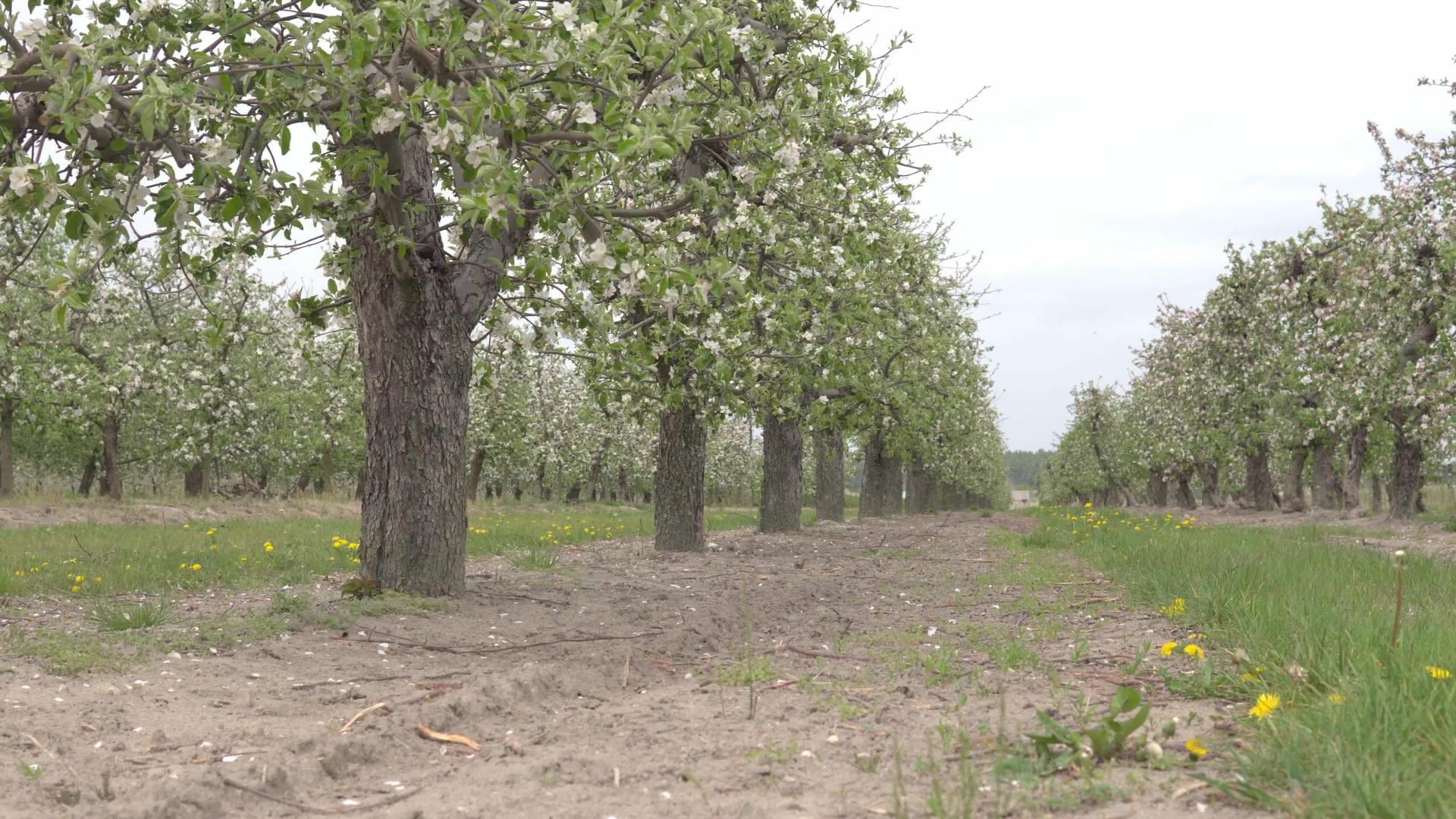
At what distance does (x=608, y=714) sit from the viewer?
14.8ft

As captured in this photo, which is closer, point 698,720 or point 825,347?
point 698,720

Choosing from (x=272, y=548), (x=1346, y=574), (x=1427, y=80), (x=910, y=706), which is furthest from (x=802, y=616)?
(x=1427, y=80)

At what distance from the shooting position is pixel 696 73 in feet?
30.4

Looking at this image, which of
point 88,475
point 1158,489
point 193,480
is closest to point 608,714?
point 193,480

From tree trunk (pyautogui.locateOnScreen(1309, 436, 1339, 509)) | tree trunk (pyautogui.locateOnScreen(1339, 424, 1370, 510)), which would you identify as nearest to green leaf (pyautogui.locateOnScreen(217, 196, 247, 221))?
tree trunk (pyautogui.locateOnScreen(1339, 424, 1370, 510))

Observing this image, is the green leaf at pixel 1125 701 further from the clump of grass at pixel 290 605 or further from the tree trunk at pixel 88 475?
the tree trunk at pixel 88 475

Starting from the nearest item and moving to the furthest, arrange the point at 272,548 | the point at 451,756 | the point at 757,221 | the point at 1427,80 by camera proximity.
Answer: the point at 451,756, the point at 757,221, the point at 272,548, the point at 1427,80

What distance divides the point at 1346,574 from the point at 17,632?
10.1 meters

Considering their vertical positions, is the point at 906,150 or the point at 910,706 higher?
the point at 906,150

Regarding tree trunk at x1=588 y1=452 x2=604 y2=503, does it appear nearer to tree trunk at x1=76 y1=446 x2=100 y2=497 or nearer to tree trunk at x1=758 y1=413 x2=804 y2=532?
tree trunk at x1=76 y1=446 x2=100 y2=497

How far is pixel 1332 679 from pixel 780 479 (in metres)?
15.0

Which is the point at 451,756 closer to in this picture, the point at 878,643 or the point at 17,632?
the point at 878,643

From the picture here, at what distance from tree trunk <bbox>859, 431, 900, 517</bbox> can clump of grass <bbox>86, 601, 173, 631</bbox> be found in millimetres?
25824

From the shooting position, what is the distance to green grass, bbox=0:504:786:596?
28.0ft
